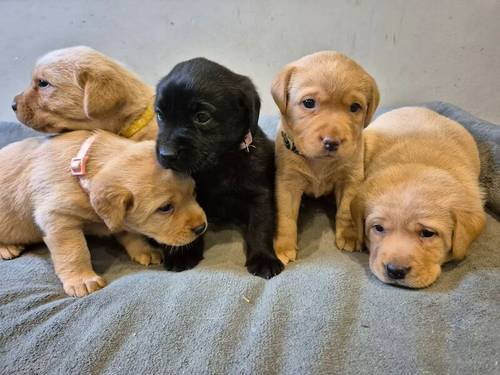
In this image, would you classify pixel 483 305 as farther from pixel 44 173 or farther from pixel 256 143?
pixel 44 173

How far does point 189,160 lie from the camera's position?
1950mm

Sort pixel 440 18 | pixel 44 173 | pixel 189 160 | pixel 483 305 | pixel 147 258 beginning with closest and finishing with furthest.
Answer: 1. pixel 483 305
2. pixel 189 160
3. pixel 44 173
4. pixel 147 258
5. pixel 440 18

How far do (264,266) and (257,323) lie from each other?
46 cm

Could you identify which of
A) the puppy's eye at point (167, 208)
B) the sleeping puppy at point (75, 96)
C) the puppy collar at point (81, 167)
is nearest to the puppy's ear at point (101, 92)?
the sleeping puppy at point (75, 96)

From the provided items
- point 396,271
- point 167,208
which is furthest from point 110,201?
point 396,271

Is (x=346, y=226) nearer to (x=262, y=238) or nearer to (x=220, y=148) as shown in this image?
(x=262, y=238)

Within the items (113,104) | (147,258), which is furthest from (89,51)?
(147,258)

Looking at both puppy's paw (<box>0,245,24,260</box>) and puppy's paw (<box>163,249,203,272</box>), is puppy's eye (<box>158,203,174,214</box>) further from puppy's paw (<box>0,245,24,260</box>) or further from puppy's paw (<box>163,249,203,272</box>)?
puppy's paw (<box>0,245,24,260</box>)

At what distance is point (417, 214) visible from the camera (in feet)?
6.23

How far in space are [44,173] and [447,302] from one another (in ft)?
6.45

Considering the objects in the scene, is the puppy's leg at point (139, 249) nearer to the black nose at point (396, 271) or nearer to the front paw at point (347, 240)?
the front paw at point (347, 240)

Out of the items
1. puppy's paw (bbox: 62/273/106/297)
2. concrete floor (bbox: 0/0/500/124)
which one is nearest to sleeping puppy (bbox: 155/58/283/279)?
puppy's paw (bbox: 62/273/106/297)

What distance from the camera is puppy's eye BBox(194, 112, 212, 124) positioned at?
2016 millimetres

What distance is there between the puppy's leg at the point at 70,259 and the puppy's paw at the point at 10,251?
1.27 ft
